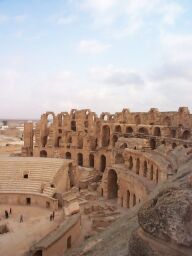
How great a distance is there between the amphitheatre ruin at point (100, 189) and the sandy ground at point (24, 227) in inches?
2.8

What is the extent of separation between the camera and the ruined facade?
27.2 m

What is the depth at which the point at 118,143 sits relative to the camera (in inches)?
1457

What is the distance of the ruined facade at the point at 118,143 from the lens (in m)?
27.2

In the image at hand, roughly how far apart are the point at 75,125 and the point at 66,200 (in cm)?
2737

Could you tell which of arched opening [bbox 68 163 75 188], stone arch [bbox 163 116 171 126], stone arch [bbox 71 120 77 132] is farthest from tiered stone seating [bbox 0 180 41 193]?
stone arch [bbox 71 120 77 132]

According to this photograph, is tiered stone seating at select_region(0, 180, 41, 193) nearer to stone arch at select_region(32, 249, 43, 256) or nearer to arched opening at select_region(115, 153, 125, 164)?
arched opening at select_region(115, 153, 125, 164)

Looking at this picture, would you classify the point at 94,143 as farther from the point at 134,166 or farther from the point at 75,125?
the point at 134,166

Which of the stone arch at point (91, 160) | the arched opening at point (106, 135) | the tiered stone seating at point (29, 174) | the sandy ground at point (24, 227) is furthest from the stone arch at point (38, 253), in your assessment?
the arched opening at point (106, 135)

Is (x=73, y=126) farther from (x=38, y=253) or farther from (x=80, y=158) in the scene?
(x=38, y=253)

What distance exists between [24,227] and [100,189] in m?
12.4

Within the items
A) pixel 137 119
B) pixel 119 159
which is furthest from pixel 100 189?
pixel 137 119

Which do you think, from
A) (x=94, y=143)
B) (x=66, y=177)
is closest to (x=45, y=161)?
(x=66, y=177)

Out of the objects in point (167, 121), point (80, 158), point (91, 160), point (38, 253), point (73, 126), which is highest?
point (167, 121)

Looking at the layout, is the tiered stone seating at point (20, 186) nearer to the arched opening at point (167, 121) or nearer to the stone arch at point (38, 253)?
the stone arch at point (38, 253)
